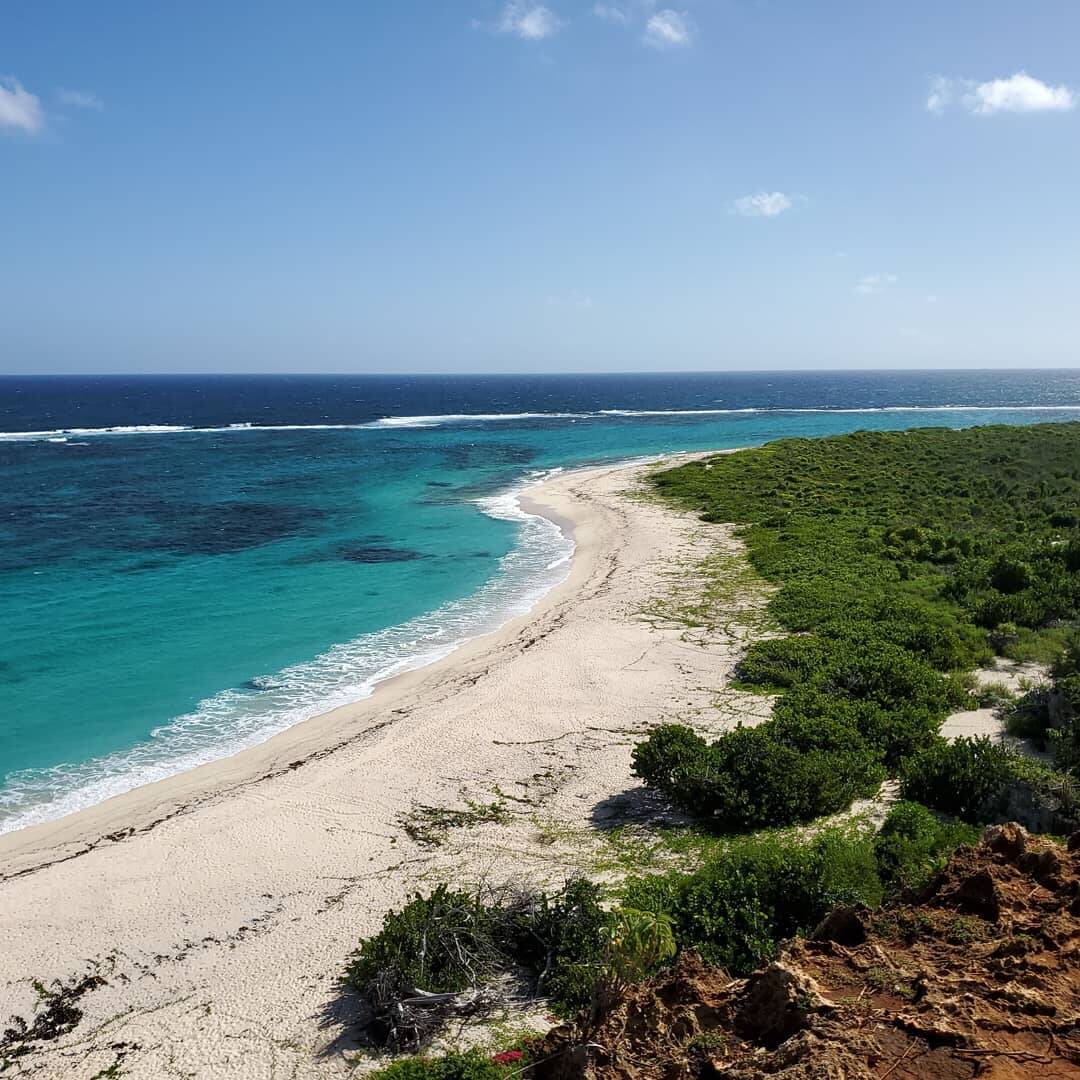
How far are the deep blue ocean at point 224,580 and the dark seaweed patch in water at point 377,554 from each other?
0.59ft

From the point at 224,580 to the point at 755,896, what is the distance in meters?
26.7

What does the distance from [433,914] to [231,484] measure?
51.4 meters

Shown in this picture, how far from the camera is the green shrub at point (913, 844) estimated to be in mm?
10094

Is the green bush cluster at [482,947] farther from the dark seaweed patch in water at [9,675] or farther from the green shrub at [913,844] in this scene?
the dark seaweed patch in water at [9,675]

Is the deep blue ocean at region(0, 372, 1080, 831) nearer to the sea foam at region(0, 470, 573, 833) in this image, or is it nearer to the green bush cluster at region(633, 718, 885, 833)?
the sea foam at region(0, 470, 573, 833)

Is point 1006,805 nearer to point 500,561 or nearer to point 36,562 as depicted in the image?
point 500,561

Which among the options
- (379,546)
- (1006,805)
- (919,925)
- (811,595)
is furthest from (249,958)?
(379,546)

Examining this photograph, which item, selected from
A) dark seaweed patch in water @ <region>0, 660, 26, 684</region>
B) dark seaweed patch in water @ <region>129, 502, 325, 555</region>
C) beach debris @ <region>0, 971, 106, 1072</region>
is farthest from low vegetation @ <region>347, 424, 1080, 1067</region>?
dark seaweed patch in water @ <region>129, 502, 325, 555</region>

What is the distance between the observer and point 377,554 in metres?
35.8

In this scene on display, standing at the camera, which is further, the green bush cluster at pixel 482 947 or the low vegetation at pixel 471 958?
the green bush cluster at pixel 482 947

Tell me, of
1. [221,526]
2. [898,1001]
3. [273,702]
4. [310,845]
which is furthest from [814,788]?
[221,526]

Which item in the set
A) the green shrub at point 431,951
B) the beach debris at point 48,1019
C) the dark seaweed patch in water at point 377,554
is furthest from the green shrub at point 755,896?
the dark seaweed patch in water at point 377,554

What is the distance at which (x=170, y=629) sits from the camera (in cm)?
2556

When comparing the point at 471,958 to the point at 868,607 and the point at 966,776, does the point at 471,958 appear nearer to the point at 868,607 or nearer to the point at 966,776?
the point at 966,776
